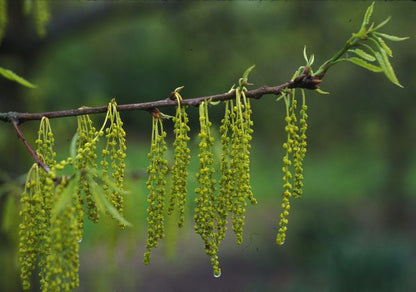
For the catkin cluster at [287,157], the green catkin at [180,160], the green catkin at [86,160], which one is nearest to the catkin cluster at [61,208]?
the green catkin at [86,160]

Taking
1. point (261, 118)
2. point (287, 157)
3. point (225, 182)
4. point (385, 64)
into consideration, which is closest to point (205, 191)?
point (225, 182)

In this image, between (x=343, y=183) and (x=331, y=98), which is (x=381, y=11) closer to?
(x=331, y=98)

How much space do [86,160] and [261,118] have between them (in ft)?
25.0

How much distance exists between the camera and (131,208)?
3221 mm

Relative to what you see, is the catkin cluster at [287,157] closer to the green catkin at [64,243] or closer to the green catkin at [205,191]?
the green catkin at [205,191]

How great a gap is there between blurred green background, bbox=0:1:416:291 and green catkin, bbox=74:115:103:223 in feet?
2.01

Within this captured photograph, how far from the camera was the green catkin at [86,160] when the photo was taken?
1438 mm

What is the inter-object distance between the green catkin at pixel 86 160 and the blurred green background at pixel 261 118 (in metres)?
0.61

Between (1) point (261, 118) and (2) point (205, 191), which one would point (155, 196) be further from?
(1) point (261, 118)

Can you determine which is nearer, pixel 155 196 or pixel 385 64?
pixel 385 64

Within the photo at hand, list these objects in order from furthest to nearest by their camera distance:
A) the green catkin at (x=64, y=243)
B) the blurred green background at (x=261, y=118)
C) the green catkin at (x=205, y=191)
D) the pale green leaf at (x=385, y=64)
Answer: the blurred green background at (x=261, y=118) < the green catkin at (x=205, y=191) < the pale green leaf at (x=385, y=64) < the green catkin at (x=64, y=243)

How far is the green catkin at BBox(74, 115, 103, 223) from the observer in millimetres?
1438

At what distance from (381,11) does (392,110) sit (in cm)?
177

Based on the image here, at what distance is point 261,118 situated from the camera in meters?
8.98
